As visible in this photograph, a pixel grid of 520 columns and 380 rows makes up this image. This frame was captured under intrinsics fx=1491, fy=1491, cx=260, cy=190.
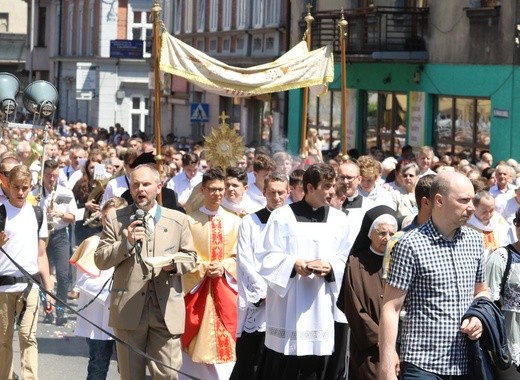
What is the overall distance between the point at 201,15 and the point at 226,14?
3311mm

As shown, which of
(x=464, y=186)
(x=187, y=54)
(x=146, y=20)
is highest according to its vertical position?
(x=146, y=20)

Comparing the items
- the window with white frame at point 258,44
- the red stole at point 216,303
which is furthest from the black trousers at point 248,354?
the window with white frame at point 258,44

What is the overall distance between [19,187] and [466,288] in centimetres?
460

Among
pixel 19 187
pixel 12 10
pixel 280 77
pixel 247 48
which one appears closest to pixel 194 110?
pixel 247 48

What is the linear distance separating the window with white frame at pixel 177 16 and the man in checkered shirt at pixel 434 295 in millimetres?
41177

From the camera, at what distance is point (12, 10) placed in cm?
9300

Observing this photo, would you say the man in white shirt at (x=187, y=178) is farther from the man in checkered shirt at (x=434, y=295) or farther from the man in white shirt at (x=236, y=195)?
the man in checkered shirt at (x=434, y=295)

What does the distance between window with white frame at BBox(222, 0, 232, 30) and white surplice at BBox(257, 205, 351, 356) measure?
31737 millimetres

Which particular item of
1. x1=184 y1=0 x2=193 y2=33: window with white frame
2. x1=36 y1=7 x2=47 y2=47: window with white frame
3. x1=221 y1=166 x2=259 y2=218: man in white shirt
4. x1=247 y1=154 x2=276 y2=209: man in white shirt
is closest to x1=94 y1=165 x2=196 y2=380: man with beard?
x1=221 y1=166 x2=259 y2=218: man in white shirt

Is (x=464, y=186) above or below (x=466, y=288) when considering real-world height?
above

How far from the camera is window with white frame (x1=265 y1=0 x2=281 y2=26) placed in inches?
1448

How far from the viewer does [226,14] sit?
138 feet

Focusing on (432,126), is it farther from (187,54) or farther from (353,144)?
(187,54)

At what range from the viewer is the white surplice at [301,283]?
32.0 feet
